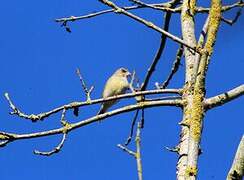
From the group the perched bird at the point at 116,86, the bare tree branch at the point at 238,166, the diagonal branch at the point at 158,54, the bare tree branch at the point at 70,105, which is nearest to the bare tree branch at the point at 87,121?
the bare tree branch at the point at 70,105

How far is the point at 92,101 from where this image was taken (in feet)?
12.4

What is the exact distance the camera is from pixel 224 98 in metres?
3.52

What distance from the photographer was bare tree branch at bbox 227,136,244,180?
2.89m

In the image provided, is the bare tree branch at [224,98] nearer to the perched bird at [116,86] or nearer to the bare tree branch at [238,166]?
the bare tree branch at [238,166]

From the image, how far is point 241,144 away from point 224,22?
6.98 ft

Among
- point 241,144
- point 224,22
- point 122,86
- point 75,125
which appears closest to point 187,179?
point 241,144

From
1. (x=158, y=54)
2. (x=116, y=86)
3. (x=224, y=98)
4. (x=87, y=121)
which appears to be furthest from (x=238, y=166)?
(x=116, y=86)

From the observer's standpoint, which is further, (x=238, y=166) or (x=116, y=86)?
(x=116, y=86)

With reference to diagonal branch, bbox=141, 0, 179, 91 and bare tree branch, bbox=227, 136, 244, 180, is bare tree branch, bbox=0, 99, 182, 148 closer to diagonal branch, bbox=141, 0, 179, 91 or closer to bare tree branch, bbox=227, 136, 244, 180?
bare tree branch, bbox=227, 136, 244, 180

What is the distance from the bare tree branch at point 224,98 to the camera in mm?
3460

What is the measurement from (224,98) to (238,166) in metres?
0.68

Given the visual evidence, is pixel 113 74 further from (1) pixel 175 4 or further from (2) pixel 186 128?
(2) pixel 186 128

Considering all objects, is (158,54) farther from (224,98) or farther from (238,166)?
(238,166)

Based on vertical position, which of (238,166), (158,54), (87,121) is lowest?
(238,166)
